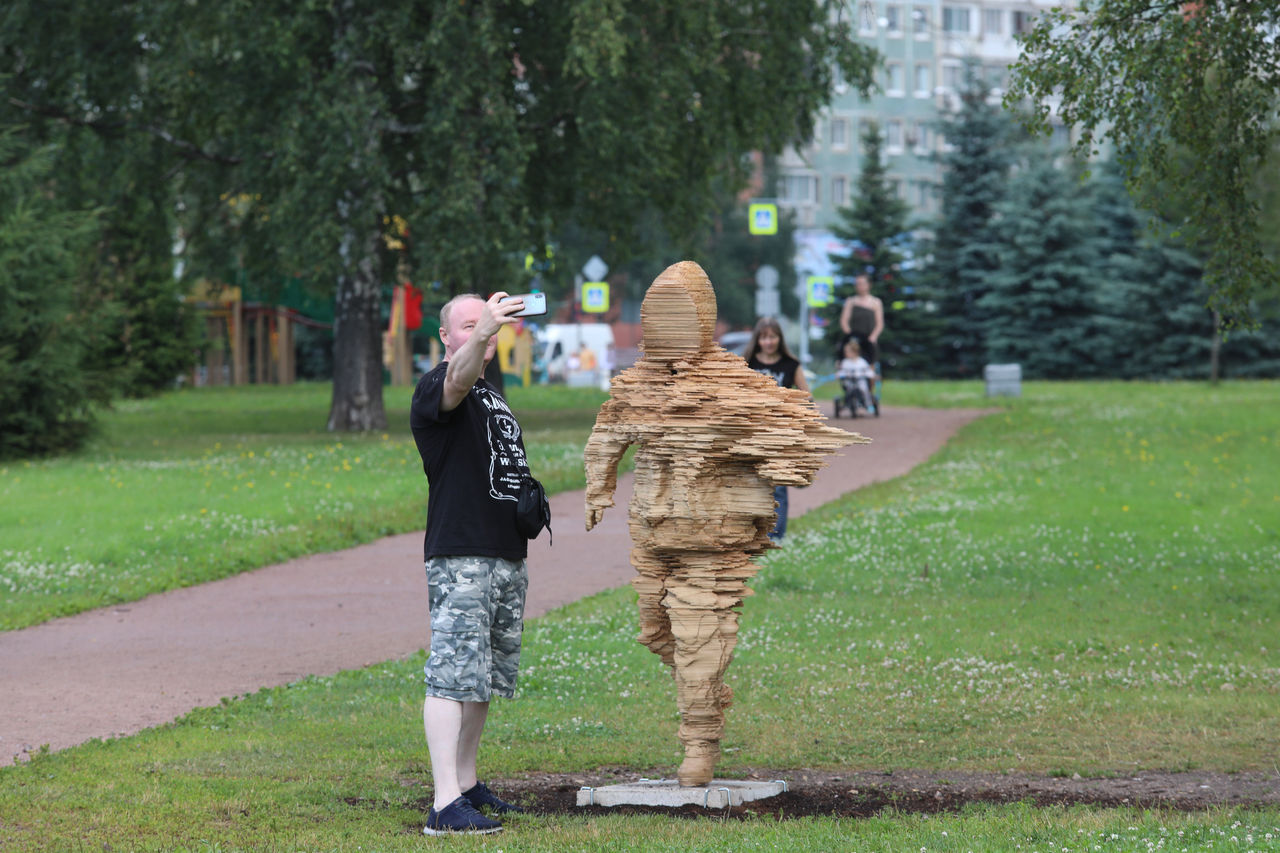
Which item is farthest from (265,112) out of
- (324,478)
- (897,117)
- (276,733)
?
(897,117)

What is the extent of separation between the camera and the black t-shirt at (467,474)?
5.96 m

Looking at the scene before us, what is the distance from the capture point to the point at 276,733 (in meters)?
7.54

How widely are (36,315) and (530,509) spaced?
57.2ft

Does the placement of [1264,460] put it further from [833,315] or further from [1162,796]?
[833,315]

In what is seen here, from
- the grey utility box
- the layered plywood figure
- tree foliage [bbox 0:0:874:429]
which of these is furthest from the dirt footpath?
the grey utility box

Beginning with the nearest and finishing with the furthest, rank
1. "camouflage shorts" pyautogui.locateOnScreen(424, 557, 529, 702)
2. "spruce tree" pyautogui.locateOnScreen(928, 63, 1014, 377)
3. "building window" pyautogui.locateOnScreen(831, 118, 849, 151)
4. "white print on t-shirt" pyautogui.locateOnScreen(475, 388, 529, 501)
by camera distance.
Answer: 1. "camouflage shorts" pyautogui.locateOnScreen(424, 557, 529, 702)
2. "white print on t-shirt" pyautogui.locateOnScreen(475, 388, 529, 501)
3. "spruce tree" pyautogui.locateOnScreen(928, 63, 1014, 377)
4. "building window" pyautogui.locateOnScreen(831, 118, 849, 151)

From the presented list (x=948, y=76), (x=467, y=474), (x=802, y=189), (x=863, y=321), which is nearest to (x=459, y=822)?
(x=467, y=474)

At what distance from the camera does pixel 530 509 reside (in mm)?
5992

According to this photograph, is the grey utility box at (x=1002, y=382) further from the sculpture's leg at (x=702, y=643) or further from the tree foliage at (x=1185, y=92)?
the sculpture's leg at (x=702, y=643)

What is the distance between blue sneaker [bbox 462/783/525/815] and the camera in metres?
6.10

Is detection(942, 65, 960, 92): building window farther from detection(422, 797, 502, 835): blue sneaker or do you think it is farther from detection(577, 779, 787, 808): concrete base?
detection(422, 797, 502, 835): blue sneaker

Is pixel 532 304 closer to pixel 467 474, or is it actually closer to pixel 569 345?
pixel 467 474

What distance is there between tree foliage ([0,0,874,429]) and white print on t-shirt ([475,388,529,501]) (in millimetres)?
15520

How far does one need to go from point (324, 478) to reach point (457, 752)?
1243 cm
